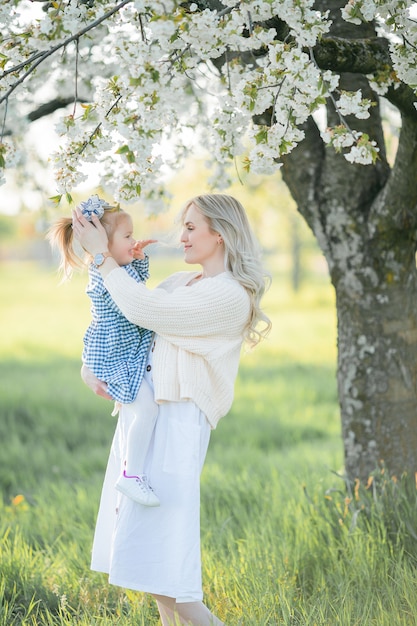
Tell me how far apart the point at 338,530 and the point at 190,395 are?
1339mm

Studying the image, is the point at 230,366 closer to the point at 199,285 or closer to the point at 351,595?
the point at 199,285

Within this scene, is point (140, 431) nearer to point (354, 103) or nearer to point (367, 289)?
point (354, 103)

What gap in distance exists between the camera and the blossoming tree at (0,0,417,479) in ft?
7.73

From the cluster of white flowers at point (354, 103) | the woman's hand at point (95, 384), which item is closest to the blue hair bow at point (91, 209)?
the woman's hand at point (95, 384)

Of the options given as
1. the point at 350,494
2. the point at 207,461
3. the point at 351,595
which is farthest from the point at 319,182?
the point at 207,461

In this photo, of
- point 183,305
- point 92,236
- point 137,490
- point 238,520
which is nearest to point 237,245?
point 183,305

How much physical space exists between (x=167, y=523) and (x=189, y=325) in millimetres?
717

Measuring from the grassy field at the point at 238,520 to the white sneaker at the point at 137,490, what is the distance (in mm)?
546

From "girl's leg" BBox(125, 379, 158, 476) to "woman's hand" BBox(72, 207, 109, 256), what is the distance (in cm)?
54

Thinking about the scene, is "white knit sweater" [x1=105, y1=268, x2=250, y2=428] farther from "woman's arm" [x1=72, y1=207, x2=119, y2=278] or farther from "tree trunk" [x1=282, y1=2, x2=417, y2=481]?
"tree trunk" [x1=282, y1=2, x2=417, y2=481]

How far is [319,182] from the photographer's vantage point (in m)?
3.90

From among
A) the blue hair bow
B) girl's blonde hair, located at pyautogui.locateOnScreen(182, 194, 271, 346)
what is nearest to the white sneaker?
girl's blonde hair, located at pyautogui.locateOnScreen(182, 194, 271, 346)

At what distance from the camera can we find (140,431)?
2.77 metres

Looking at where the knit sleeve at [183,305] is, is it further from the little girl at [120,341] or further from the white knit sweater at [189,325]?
the little girl at [120,341]
